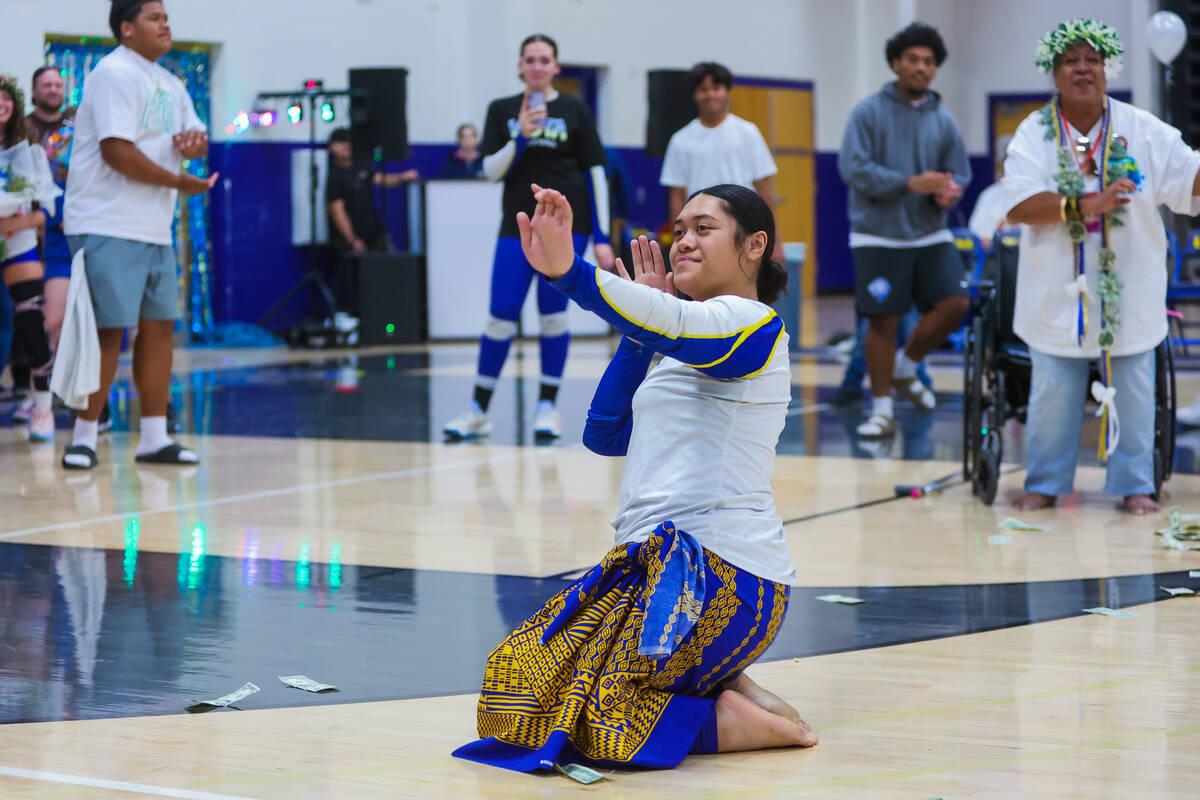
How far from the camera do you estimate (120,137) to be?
579 cm

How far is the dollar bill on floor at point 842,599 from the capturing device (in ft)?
12.4

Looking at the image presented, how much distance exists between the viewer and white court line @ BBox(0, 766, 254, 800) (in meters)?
2.42

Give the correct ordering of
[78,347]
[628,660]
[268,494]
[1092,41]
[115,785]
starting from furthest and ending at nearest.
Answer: [78,347]
[268,494]
[1092,41]
[628,660]
[115,785]

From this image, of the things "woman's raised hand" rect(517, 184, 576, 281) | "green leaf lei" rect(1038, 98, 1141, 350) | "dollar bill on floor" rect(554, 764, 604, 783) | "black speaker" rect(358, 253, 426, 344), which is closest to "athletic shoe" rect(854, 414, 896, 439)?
"green leaf lei" rect(1038, 98, 1141, 350)

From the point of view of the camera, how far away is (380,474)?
19.6 feet

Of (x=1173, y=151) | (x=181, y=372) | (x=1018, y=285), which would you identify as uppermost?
(x=1173, y=151)

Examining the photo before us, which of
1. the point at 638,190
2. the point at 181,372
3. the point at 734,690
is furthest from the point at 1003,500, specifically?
the point at 638,190

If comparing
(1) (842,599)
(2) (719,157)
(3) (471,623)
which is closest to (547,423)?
(2) (719,157)

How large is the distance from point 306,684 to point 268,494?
2509 millimetres

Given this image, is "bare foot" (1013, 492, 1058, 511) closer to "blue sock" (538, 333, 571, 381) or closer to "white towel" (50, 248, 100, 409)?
"blue sock" (538, 333, 571, 381)

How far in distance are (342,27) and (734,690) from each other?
39.4ft

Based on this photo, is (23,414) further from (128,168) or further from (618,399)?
(618,399)

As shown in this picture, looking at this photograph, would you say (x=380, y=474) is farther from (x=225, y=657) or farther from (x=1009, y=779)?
(x=1009, y=779)

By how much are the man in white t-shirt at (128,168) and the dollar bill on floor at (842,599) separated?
310 cm
